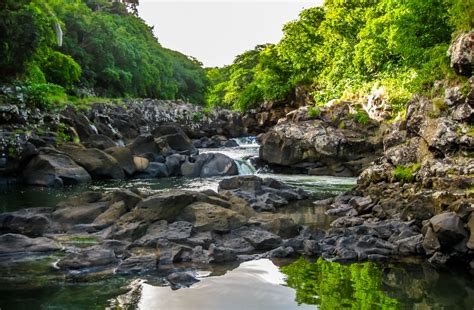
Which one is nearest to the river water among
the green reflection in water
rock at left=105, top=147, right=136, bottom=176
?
the green reflection in water

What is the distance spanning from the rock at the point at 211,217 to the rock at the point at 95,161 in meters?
13.9

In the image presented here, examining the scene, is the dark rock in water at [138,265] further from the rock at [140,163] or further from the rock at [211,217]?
the rock at [140,163]

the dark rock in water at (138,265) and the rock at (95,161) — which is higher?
the rock at (95,161)

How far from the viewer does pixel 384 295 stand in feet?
31.2

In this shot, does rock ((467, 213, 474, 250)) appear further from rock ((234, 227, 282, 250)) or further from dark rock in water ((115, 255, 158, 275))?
dark rock in water ((115, 255, 158, 275))

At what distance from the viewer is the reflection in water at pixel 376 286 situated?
29.8ft

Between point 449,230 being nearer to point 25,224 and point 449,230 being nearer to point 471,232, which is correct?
point 471,232

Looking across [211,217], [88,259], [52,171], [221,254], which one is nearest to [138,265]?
[88,259]

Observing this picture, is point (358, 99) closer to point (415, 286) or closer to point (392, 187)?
point (392, 187)

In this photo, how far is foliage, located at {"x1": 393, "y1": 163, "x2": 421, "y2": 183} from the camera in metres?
18.0

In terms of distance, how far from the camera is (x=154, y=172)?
2991 cm

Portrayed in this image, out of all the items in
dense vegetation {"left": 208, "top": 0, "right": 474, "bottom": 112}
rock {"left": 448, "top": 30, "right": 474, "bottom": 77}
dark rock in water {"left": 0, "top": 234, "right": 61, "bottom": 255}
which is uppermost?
dense vegetation {"left": 208, "top": 0, "right": 474, "bottom": 112}

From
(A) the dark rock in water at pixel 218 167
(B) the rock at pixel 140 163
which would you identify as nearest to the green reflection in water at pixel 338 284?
(A) the dark rock in water at pixel 218 167

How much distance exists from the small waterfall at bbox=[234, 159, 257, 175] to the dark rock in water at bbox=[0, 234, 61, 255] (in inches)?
780
